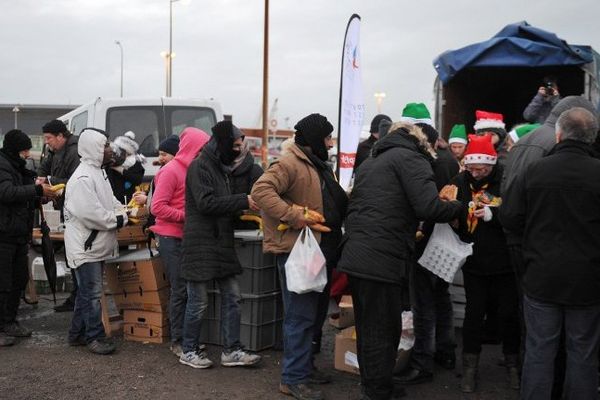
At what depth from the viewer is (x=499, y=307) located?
4.91m

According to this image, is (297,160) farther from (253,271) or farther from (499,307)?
(499,307)

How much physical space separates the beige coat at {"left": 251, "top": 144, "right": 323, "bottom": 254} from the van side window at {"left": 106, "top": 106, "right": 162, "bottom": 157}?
6.91 m

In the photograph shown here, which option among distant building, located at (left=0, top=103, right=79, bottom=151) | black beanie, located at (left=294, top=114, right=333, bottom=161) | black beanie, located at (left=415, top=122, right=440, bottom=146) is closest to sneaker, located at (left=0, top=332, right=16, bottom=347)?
black beanie, located at (left=294, top=114, right=333, bottom=161)

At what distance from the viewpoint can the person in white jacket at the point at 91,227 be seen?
560cm

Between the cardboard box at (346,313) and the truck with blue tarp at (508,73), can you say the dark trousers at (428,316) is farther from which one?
the truck with blue tarp at (508,73)

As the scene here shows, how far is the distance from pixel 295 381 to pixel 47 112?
16715mm

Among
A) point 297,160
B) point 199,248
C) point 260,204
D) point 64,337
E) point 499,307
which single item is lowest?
point 64,337

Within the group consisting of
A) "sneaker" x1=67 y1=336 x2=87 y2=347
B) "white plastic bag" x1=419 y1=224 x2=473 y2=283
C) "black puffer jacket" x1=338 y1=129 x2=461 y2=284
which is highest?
"black puffer jacket" x1=338 y1=129 x2=461 y2=284

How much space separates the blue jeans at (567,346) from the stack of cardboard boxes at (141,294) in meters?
3.41

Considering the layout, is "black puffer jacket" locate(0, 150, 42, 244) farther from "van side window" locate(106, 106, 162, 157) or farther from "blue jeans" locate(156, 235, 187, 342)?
"van side window" locate(106, 106, 162, 157)

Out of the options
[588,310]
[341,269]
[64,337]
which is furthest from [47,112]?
[588,310]

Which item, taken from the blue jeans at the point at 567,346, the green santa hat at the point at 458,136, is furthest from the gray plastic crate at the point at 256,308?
the green santa hat at the point at 458,136

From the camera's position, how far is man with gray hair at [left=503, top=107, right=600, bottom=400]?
3.68 metres

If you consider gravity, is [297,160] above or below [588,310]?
above
